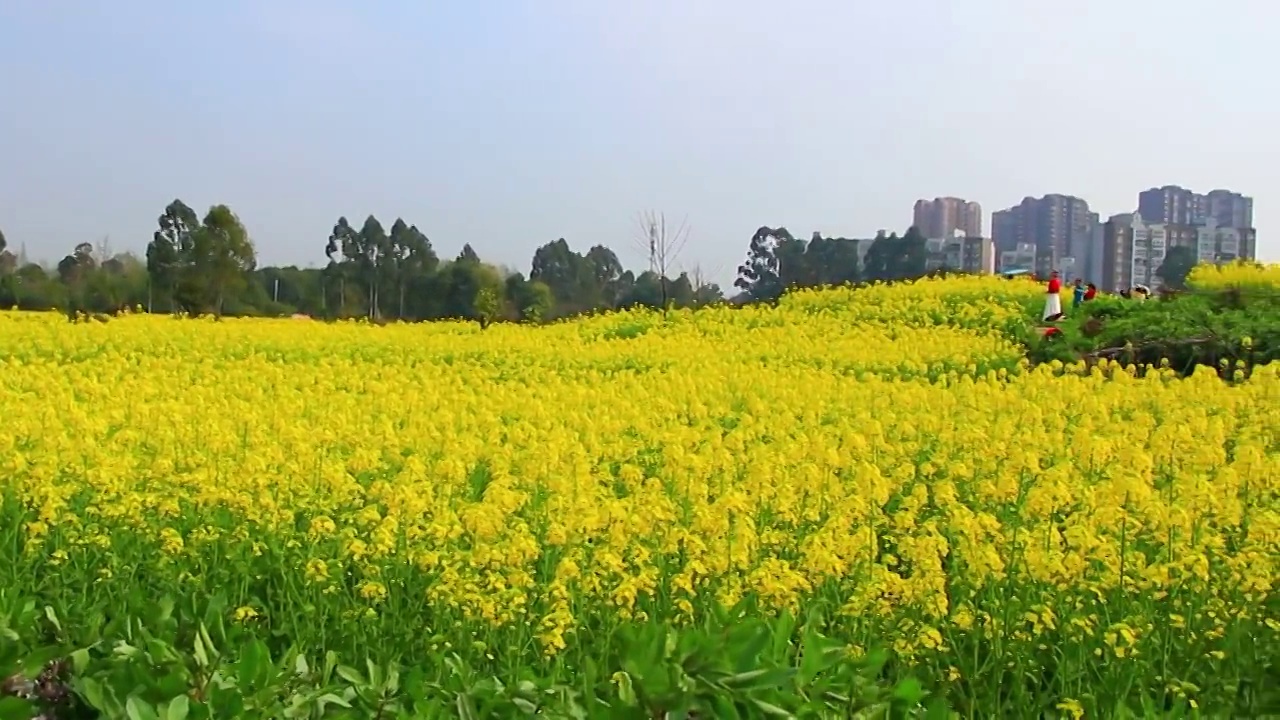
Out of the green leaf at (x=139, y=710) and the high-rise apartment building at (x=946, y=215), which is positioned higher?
the high-rise apartment building at (x=946, y=215)

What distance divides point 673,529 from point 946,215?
40030mm

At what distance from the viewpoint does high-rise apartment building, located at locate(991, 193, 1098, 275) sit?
1577 inches

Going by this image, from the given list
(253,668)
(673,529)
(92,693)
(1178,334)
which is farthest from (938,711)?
(1178,334)

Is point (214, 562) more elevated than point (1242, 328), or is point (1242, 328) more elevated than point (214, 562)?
point (1242, 328)

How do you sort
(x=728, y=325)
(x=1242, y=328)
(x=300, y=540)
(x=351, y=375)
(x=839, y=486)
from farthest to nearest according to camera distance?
(x=728, y=325), (x=1242, y=328), (x=351, y=375), (x=839, y=486), (x=300, y=540)

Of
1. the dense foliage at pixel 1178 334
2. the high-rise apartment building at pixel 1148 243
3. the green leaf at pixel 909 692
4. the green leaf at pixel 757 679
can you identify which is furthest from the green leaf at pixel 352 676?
the high-rise apartment building at pixel 1148 243

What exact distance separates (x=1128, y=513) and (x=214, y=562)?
2.70m

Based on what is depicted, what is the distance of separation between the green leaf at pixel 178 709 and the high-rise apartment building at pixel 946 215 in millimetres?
40725

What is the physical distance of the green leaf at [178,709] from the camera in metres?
1.85

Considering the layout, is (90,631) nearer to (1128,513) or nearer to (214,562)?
(214,562)

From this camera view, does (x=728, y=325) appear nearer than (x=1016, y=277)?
Yes

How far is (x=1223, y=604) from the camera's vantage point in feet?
9.99

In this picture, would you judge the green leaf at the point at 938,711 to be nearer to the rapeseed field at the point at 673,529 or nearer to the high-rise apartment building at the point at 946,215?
the rapeseed field at the point at 673,529

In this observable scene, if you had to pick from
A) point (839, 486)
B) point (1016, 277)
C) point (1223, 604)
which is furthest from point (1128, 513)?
point (1016, 277)
